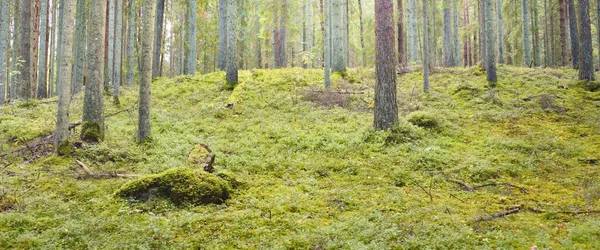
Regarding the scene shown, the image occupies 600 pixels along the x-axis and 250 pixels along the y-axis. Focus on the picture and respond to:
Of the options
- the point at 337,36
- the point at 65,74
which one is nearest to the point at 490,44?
the point at 337,36

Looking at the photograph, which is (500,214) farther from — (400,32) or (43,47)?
(43,47)

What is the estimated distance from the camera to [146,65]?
9141 mm

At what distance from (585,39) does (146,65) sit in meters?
15.1

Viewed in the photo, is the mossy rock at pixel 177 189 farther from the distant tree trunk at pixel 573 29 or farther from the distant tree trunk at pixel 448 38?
the distant tree trunk at pixel 573 29

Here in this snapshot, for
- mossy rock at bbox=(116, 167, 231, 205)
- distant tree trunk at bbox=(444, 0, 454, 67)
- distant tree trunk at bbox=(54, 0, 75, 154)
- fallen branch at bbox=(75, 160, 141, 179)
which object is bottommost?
mossy rock at bbox=(116, 167, 231, 205)

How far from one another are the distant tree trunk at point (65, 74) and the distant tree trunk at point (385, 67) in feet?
23.0

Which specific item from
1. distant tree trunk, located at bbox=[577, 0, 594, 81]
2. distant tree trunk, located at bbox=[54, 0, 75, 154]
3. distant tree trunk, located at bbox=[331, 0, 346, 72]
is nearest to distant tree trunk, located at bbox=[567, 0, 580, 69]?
distant tree trunk, located at bbox=[577, 0, 594, 81]

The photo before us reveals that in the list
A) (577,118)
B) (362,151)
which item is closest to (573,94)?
Result: (577,118)

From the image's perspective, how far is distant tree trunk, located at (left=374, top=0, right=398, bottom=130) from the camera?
9492 mm

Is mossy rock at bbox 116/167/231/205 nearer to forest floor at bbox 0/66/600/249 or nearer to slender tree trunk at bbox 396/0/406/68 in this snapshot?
forest floor at bbox 0/66/600/249

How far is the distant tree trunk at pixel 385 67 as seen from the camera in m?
9.49

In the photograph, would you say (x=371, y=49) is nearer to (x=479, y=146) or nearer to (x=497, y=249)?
(x=479, y=146)

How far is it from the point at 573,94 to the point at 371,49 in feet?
36.7

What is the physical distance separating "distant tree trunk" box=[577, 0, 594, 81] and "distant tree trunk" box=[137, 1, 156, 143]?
14.8m
